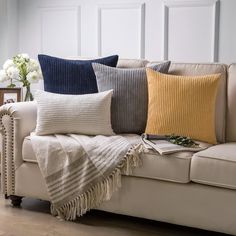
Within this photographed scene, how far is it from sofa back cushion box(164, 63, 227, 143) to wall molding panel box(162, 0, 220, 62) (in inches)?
29.0

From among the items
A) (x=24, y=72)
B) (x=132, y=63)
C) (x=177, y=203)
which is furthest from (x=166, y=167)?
(x=24, y=72)

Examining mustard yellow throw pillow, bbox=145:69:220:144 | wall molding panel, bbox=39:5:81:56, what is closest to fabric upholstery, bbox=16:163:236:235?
mustard yellow throw pillow, bbox=145:69:220:144

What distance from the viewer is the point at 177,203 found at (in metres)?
2.47

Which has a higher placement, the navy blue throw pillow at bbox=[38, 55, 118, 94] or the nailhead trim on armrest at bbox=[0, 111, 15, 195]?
the navy blue throw pillow at bbox=[38, 55, 118, 94]

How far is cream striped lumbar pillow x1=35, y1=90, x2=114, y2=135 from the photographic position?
111 inches

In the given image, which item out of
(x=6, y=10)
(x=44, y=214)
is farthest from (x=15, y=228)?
(x=6, y=10)

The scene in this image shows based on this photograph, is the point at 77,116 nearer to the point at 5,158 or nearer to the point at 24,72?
the point at 5,158

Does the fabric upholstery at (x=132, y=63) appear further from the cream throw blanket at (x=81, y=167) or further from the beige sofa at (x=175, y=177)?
the cream throw blanket at (x=81, y=167)

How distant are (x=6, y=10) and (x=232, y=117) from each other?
2.37 metres

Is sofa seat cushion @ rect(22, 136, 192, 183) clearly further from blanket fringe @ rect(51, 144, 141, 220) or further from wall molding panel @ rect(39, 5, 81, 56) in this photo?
wall molding panel @ rect(39, 5, 81, 56)

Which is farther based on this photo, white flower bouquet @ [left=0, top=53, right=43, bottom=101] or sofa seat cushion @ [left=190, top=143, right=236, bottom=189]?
white flower bouquet @ [left=0, top=53, right=43, bottom=101]

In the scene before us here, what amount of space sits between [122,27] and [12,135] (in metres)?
1.55

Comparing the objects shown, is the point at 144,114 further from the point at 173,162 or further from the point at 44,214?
the point at 44,214

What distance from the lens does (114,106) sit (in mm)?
2926
